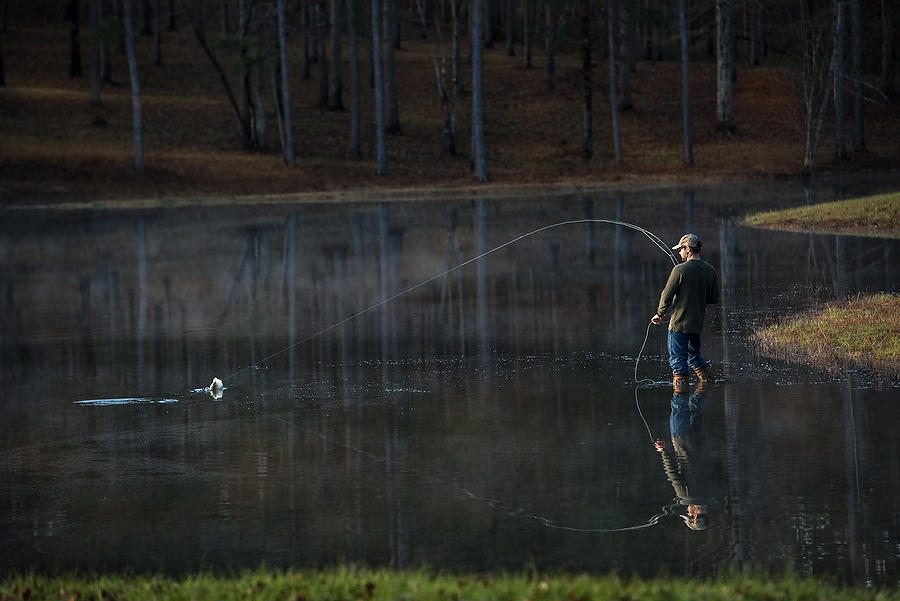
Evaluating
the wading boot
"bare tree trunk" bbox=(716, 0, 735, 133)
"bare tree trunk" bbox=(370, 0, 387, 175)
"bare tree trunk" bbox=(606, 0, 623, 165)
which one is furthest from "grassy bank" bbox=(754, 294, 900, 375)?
"bare tree trunk" bbox=(716, 0, 735, 133)

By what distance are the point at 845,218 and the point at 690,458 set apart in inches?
767

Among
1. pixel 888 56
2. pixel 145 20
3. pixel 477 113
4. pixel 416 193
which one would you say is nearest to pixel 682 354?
pixel 416 193

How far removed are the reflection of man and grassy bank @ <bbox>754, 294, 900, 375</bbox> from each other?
6.62ft

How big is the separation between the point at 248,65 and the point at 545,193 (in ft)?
52.8

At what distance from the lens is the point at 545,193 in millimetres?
42594

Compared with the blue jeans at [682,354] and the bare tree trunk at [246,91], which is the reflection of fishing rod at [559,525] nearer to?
the blue jeans at [682,354]

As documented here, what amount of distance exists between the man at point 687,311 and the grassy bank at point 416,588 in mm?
5710

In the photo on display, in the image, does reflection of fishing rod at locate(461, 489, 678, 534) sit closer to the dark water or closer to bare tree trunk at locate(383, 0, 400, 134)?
the dark water

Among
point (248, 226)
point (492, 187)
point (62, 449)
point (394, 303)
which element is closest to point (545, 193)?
point (492, 187)

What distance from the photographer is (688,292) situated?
12.2 metres

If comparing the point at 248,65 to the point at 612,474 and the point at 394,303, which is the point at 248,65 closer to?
the point at 394,303

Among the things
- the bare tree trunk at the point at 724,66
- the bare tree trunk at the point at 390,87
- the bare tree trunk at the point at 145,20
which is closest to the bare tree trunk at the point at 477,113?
the bare tree trunk at the point at 390,87

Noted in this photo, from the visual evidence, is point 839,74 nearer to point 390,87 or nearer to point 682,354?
point 390,87

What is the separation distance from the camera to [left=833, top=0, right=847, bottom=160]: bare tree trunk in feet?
161
